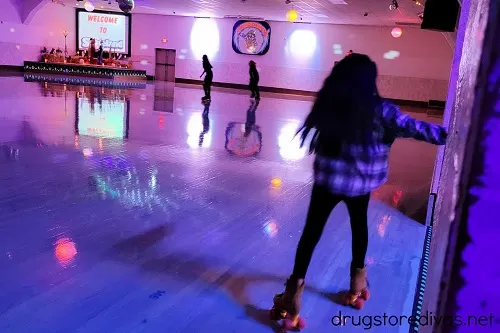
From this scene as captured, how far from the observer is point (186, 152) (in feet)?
16.7

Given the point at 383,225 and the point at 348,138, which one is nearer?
the point at 348,138

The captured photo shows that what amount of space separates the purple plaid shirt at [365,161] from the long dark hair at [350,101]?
43 mm

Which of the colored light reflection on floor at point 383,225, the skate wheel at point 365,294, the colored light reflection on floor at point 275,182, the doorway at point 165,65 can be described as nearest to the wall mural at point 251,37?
the doorway at point 165,65

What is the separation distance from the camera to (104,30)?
71.8ft

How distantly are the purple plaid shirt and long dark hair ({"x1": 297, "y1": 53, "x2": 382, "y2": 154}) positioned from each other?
43 mm

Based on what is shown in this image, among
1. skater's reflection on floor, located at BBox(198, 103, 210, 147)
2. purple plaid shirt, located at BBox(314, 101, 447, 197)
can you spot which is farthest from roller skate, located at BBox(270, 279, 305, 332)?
skater's reflection on floor, located at BBox(198, 103, 210, 147)

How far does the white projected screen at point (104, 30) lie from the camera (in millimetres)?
21672

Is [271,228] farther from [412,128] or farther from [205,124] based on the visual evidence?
[205,124]

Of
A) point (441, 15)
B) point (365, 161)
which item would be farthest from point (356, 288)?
point (441, 15)

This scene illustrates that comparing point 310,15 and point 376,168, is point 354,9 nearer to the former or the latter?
point 310,15

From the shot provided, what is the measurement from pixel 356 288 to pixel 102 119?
6.01 metres

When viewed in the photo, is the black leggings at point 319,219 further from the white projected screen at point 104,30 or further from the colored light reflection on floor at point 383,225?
the white projected screen at point 104,30

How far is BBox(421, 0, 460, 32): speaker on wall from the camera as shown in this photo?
603cm

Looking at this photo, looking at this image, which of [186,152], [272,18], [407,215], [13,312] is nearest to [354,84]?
[13,312]
